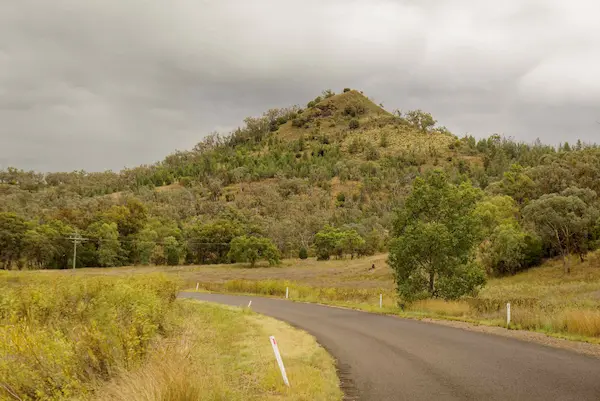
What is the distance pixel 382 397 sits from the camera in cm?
893

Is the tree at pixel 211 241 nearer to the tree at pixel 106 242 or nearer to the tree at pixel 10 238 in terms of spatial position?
the tree at pixel 106 242

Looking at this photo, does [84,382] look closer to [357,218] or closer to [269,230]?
[269,230]

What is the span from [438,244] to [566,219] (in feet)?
135

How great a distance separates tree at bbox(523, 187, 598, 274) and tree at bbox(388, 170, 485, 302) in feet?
123

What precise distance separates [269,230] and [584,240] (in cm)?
8003

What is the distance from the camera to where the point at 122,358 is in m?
8.50

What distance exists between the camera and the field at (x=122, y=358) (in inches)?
285

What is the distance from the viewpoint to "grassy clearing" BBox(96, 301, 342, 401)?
6.78m

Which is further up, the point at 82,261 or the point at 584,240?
the point at 584,240

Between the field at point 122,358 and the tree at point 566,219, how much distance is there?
54.9m

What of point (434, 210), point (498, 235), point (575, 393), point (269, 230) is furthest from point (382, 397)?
point (269, 230)

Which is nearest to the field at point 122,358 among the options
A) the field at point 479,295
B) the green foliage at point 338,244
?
the field at point 479,295

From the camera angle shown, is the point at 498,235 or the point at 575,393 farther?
the point at 498,235

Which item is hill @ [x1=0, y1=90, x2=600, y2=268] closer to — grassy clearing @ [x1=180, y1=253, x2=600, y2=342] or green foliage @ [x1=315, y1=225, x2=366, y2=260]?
green foliage @ [x1=315, y1=225, x2=366, y2=260]
